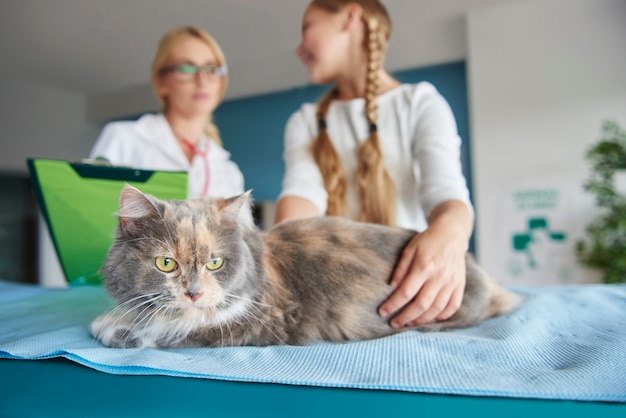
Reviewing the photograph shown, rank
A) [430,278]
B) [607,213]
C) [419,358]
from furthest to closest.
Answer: [607,213]
[430,278]
[419,358]

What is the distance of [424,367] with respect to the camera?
16.9 inches

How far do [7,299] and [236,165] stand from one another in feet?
1.82

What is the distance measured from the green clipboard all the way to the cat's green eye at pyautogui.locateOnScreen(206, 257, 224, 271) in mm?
250

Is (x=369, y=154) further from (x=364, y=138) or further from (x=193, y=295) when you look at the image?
(x=193, y=295)

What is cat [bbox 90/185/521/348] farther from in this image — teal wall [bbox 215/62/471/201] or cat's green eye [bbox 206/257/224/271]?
teal wall [bbox 215/62/471/201]

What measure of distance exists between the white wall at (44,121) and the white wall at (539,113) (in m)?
0.87

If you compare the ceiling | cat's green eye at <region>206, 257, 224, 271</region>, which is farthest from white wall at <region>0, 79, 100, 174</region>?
cat's green eye at <region>206, 257, 224, 271</region>

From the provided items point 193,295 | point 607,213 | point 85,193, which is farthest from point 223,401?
point 607,213

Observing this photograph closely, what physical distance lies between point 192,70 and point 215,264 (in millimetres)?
548

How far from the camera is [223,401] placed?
360mm

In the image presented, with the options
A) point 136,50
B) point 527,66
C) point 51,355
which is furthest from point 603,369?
point 136,50

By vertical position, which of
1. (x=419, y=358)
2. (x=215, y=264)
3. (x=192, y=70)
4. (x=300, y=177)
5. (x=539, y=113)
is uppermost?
(x=192, y=70)

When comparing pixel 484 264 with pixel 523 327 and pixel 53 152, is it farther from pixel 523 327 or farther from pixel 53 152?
pixel 53 152

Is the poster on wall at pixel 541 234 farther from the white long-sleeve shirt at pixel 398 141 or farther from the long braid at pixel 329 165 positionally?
the long braid at pixel 329 165
